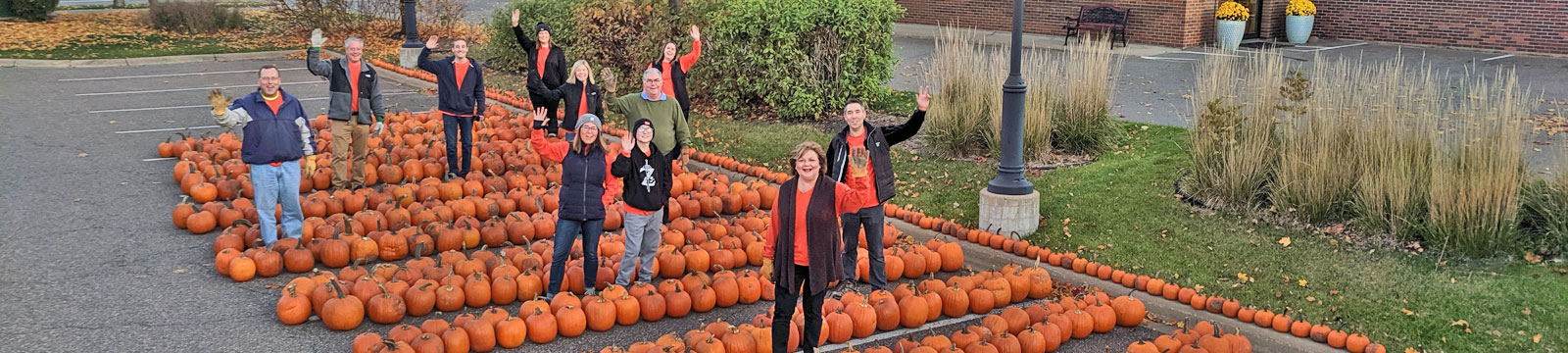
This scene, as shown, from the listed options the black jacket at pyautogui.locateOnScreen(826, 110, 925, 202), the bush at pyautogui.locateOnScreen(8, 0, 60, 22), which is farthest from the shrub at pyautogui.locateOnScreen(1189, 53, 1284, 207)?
the bush at pyautogui.locateOnScreen(8, 0, 60, 22)

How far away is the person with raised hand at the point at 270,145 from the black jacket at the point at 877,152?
3643 mm

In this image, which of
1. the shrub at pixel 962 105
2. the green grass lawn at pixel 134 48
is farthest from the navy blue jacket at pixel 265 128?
the green grass lawn at pixel 134 48

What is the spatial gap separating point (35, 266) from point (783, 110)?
760 centimetres

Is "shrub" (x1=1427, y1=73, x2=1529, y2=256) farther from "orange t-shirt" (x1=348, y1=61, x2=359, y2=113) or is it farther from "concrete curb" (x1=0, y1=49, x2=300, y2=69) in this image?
"concrete curb" (x1=0, y1=49, x2=300, y2=69)

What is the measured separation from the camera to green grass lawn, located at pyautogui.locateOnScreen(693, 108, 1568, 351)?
647cm

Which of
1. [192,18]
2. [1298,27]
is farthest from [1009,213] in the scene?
[192,18]

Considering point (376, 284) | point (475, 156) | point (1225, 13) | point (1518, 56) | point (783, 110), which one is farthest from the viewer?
point (1225, 13)

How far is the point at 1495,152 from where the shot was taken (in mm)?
7520

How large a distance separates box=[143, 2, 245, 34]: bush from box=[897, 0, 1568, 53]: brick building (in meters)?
14.6

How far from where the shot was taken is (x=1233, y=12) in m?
22.2

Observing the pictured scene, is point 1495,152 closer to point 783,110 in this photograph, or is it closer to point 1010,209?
point 1010,209

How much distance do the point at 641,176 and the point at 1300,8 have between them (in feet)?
63.5

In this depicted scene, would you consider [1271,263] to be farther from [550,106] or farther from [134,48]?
[134,48]

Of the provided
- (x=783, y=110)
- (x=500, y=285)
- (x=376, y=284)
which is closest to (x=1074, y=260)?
(x=500, y=285)
